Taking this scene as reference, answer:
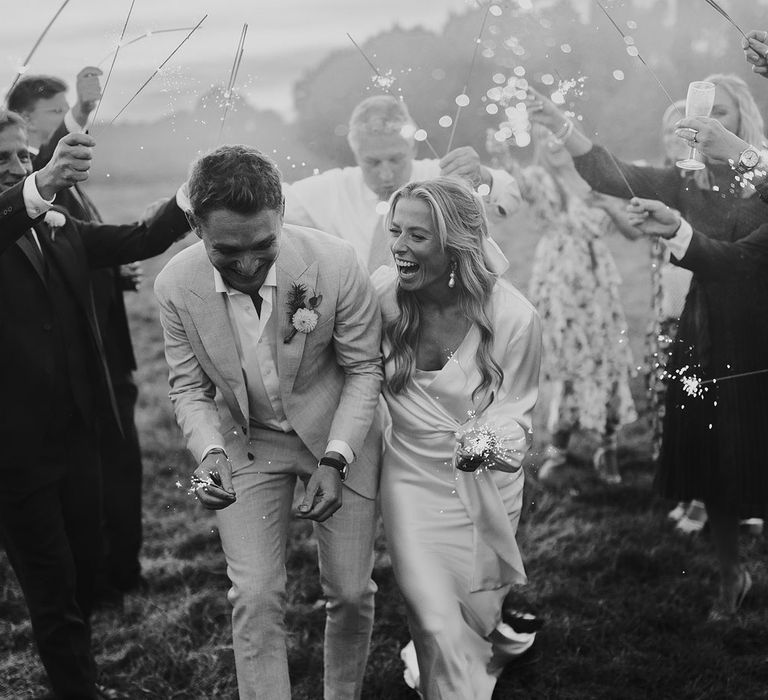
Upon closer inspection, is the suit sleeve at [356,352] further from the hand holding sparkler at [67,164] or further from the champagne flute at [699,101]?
the champagne flute at [699,101]

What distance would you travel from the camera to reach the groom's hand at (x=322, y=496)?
3.17 meters

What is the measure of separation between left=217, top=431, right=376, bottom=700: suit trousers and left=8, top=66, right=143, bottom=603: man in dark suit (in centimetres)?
130

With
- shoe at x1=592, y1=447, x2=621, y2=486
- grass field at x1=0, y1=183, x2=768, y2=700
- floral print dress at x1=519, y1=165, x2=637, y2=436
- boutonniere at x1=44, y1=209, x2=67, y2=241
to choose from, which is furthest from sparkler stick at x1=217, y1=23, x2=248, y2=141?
shoe at x1=592, y1=447, x2=621, y2=486

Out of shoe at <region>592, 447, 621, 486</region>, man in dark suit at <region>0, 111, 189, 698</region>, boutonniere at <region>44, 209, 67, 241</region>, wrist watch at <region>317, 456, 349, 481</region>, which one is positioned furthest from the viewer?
shoe at <region>592, 447, 621, 486</region>

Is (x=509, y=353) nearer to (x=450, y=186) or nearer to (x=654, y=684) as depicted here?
(x=450, y=186)

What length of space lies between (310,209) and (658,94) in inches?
96.8

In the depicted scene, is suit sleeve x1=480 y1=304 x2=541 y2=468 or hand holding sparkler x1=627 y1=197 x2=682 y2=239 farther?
hand holding sparkler x1=627 y1=197 x2=682 y2=239

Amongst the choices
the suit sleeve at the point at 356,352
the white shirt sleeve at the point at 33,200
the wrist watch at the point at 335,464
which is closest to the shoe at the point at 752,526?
the suit sleeve at the point at 356,352

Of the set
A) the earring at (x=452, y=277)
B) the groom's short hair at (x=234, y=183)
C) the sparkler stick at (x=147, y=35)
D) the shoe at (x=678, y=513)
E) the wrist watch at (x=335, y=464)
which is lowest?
the shoe at (x=678, y=513)

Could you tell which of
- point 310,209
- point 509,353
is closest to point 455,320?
point 509,353

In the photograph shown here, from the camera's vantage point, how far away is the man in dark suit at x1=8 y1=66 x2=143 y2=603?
4.52 metres

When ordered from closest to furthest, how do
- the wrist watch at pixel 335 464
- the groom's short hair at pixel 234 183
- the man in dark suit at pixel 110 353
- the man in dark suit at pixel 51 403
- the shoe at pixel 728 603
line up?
the groom's short hair at pixel 234 183, the wrist watch at pixel 335 464, the man in dark suit at pixel 51 403, the shoe at pixel 728 603, the man in dark suit at pixel 110 353

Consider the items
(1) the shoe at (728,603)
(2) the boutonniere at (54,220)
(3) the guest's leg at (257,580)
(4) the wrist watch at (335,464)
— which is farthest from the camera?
(1) the shoe at (728,603)

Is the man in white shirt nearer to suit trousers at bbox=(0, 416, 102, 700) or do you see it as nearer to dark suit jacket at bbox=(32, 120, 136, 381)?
dark suit jacket at bbox=(32, 120, 136, 381)
